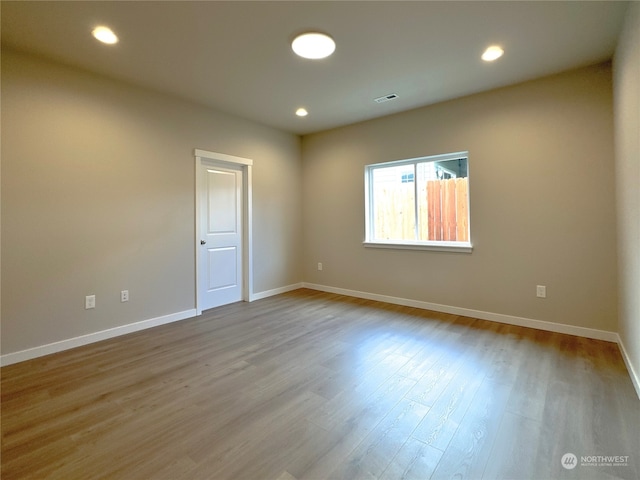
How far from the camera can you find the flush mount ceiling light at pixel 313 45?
235cm

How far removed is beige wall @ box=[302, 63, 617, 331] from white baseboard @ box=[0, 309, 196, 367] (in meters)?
2.74

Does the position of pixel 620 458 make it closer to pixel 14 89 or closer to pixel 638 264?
pixel 638 264

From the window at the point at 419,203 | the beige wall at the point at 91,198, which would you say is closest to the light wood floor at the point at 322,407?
the beige wall at the point at 91,198

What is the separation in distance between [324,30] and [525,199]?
264 cm

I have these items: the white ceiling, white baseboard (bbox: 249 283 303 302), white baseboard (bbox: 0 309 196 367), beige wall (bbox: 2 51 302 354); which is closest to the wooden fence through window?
the white ceiling

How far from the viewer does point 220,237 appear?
4.11 meters

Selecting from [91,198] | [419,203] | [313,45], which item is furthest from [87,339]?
[419,203]

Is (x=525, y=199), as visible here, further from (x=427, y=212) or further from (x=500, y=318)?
(x=500, y=318)

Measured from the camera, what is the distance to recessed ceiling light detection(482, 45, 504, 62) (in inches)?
99.7

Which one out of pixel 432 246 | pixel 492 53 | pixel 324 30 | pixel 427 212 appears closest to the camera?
pixel 324 30

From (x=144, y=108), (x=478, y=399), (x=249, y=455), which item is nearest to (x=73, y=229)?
(x=144, y=108)

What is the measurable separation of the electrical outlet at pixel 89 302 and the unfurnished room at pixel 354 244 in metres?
0.04

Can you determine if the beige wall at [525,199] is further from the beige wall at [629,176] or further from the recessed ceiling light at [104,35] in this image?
the recessed ceiling light at [104,35]

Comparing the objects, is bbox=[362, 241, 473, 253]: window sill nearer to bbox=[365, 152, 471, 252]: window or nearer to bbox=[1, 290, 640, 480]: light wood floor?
bbox=[365, 152, 471, 252]: window
